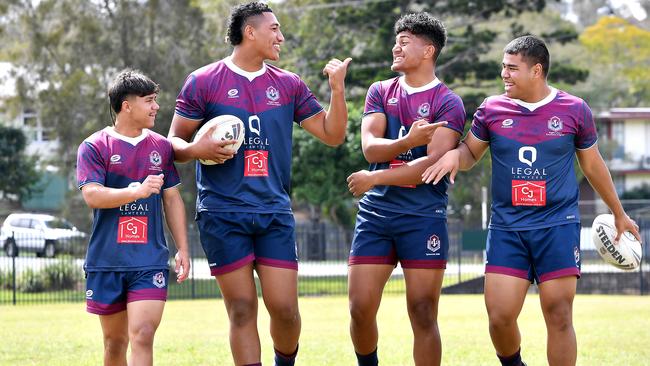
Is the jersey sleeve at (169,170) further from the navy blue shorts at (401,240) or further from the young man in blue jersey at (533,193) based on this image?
the young man in blue jersey at (533,193)

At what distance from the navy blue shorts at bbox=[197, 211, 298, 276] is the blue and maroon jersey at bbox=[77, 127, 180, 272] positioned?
0.34 metres

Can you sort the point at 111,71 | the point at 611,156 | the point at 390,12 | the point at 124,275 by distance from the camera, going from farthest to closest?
the point at 611,156 → the point at 390,12 → the point at 111,71 → the point at 124,275

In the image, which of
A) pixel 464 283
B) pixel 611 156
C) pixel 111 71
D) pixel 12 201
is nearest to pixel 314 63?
pixel 111 71

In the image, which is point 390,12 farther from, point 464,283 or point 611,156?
point 611,156

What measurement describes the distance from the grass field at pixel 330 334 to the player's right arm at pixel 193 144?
403 cm

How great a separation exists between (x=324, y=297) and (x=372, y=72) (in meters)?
12.6

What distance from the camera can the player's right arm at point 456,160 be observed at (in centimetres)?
796

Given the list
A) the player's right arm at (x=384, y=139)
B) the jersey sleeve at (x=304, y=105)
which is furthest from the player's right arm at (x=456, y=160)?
the jersey sleeve at (x=304, y=105)

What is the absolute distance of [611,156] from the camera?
214ft

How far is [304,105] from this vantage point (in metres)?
8.34

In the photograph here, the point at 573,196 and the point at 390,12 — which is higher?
the point at 390,12

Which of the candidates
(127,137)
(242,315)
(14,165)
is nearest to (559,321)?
(242,315)

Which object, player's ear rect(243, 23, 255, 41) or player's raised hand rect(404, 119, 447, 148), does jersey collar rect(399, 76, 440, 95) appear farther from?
player's ear rect(243, 23, 255, 41)

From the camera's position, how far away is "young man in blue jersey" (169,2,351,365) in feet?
26.0
